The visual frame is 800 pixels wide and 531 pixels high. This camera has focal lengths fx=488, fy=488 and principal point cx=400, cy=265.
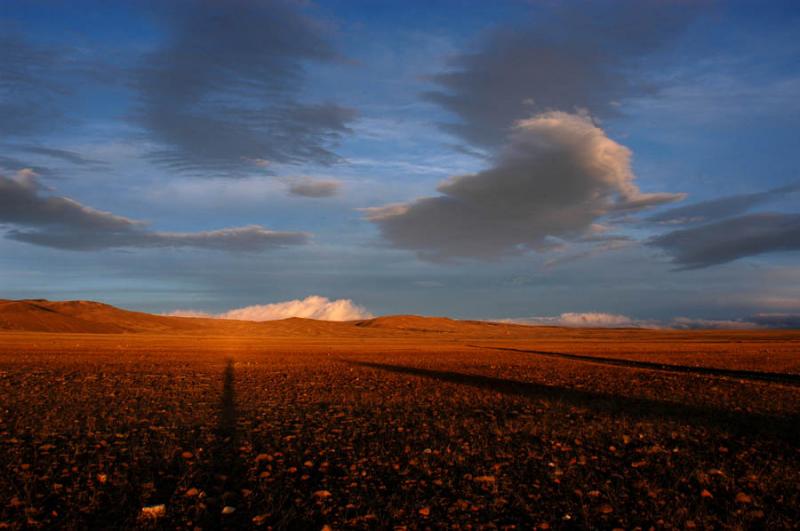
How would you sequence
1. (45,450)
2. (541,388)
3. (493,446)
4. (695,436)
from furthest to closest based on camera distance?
(541,388)
(695,436)
(493,446)
(45,450)

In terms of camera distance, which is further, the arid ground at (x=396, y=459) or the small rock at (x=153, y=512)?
the arid ground at (x=396, y=459)

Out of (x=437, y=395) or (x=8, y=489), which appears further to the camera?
(x=437, y=395)

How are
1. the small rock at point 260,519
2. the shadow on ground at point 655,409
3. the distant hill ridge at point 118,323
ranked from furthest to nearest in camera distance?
1. the distant hill ridge at point 118,323
2. the shadow on ground at point 655,409
3. the small rock at point 260,519

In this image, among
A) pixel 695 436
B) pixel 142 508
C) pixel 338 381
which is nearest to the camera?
pixel 142 508

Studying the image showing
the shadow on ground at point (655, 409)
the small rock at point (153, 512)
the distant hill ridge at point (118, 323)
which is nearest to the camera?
the small rock at point (153, 512)

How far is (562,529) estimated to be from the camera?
561 cm

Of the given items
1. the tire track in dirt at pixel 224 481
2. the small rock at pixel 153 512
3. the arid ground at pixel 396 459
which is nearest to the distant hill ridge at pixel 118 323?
the arid ground at pixel 396 459

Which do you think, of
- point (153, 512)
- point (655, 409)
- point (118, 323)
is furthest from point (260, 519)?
point (118, 323)

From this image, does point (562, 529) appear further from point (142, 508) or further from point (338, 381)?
point (338, 381)

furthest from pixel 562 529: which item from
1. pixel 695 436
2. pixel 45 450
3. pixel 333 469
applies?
pixel 45 450

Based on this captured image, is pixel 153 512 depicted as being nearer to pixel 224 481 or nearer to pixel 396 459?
pixel 224 481

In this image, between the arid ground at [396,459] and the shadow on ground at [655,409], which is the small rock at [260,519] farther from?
the shadow on ground at [655,409]

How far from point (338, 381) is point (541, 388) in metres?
8.31

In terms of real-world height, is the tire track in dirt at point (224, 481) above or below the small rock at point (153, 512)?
below
